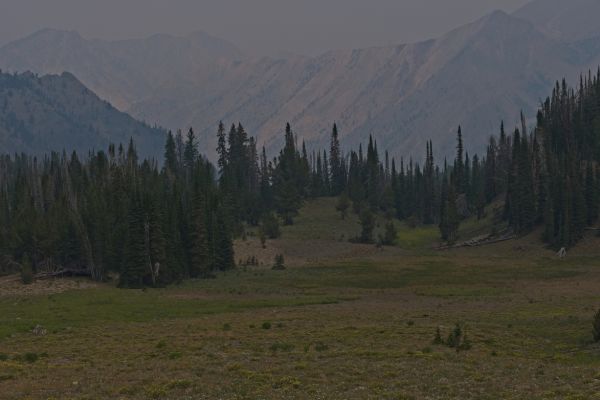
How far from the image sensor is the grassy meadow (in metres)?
29.9

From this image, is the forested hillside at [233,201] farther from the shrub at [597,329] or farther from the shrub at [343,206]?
the shrub at [597,329]

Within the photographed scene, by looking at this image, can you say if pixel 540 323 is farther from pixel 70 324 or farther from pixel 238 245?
pixel 238 245

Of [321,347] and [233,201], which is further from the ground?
[233,201]

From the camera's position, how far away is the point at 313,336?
146 feet

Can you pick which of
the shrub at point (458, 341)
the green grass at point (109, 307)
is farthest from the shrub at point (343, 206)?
the shrub at point (458, 341)

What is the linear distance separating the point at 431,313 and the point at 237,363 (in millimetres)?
25160

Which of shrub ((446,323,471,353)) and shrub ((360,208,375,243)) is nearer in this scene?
shrub ((446,323,471,353))

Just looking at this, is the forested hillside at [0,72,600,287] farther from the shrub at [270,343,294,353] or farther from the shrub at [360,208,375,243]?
the shrub at [270,343,294,353]

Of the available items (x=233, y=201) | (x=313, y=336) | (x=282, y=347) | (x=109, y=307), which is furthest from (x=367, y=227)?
(x=282, y=347)

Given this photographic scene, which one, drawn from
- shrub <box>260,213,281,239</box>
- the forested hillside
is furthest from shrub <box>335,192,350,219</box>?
shrub <box>260,213,281,239</box>

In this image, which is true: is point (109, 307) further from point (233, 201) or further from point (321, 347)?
point (233, 201)

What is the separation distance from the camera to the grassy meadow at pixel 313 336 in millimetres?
29922

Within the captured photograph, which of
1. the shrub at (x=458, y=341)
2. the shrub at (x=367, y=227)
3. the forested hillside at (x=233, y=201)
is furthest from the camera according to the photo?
the shrub at (x=367, y=227)

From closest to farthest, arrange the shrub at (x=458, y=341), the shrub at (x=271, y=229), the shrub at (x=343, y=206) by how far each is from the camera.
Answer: the shrub at (x=458, y=341) < the shrub at (x=271, y=229) < the shrub at (x=343, y=206)
